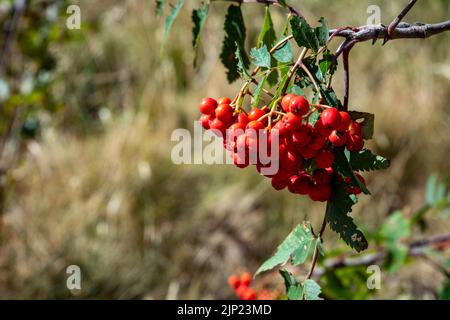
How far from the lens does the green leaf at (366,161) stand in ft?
2.88

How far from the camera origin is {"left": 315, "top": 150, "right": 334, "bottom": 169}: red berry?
34.1 inches

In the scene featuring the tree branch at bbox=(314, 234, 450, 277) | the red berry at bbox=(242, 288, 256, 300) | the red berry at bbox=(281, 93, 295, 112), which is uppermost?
the red berry at bbox=(281, 93, 295, 112)

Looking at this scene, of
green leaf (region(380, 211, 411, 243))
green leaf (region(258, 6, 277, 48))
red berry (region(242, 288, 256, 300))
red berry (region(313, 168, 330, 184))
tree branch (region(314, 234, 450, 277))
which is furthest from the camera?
green leaf (region(380, 211, 411, 243))

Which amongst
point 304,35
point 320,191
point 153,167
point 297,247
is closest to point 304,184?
point 320,191

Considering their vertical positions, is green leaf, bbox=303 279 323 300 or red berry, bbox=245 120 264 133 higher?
red berry, bbox=245 120 264 133

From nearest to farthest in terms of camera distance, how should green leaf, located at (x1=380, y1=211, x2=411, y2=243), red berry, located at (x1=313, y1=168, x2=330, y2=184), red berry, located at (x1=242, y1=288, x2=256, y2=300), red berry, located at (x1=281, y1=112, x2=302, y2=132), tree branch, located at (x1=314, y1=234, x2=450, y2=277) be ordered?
red berry, located at (x1=281, y1=112, x2=302, y2=132)
red berry, located at (x1=313, y1=168, x2=330, y2=184)
red berry, located at (x1=242, y1=288, x2=256, y2=300)
tree branch, located at (x1=314, y1=234, x2=450, y2=277)
green leaf, located at (x1=380, y1=211, x2=411, y2=243)

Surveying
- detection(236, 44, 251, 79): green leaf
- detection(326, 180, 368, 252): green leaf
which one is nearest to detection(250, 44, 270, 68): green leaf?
detection(236, 44, 251, 79): green leaf

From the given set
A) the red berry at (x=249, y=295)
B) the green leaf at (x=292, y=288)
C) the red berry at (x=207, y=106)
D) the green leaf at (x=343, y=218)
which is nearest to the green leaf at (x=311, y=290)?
the green leaf at (x=292, y=288)

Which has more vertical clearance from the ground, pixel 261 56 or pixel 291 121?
pixel 261 56

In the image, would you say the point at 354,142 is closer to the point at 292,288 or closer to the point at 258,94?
the point at 258,94

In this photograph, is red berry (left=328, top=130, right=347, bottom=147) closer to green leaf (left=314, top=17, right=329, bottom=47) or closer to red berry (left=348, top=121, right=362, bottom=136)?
red berry (left=348, top=121, right=362, bottom=136)

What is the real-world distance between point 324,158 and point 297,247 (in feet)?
0.66

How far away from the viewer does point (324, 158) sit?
2.84 feet

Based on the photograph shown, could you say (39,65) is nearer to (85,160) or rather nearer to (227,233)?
(85,160)
